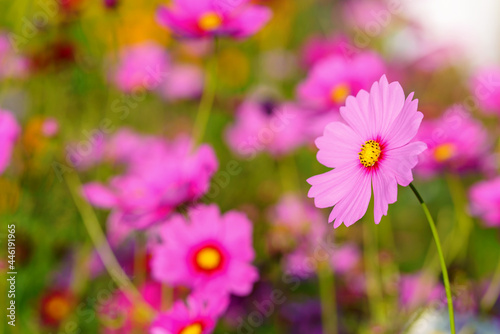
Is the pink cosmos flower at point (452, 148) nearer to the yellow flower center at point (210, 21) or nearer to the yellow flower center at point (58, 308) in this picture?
the yellow flower center at point (210, 21)

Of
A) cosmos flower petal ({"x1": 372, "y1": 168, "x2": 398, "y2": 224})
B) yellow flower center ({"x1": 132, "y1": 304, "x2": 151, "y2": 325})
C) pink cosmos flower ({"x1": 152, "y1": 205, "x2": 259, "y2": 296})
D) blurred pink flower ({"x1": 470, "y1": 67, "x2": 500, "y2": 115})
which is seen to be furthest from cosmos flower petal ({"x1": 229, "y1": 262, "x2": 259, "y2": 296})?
blurred pink flower ({"x1": 470, "y1": 67, "x2": 500, "y2": 115})

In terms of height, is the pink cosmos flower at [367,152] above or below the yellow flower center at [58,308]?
above

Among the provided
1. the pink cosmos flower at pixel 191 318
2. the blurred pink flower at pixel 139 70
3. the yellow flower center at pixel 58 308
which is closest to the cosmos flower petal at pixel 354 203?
the pink cosmos flower at pixel 191 318

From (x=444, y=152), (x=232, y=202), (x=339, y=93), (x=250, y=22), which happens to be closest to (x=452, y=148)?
(x=444, y=152)

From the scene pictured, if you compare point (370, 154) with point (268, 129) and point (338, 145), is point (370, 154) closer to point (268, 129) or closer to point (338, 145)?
point (338, 145)

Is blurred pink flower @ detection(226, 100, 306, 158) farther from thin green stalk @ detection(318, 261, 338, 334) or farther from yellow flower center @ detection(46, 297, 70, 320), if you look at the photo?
yellow flower center @ detection(46, 297, 70, 320)

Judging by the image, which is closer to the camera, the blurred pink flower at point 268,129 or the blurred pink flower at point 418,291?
the blurred pink flower at point 418,291

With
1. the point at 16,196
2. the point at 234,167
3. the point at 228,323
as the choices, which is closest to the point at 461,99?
the point at 234,167
